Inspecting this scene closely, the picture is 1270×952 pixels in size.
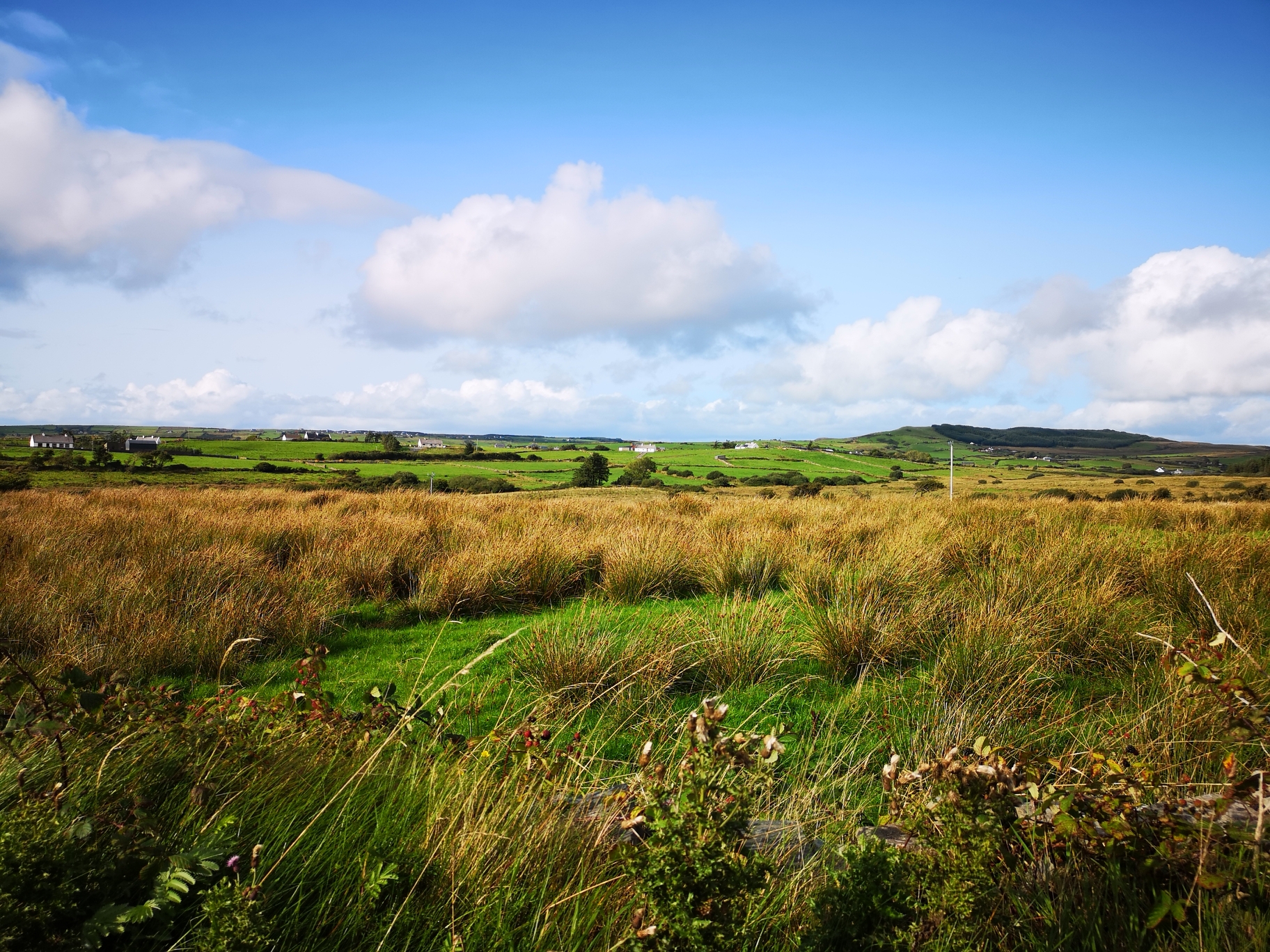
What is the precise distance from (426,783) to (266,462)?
7238 cm

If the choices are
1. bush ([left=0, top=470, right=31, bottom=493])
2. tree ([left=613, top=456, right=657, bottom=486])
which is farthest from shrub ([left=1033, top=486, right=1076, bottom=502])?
bush ([left=0, top=470, right=31, bottom=493])

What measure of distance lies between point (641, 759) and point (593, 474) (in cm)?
5881

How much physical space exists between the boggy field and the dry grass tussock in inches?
2.8

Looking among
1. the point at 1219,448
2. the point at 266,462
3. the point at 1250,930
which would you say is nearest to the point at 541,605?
the point at 1250,930

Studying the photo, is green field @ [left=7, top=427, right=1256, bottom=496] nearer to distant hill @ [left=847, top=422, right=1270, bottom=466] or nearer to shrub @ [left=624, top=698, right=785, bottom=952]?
distant hill @ [left=847, top=422, right=1270, bottom=466]

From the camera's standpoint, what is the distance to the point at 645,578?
9.20 m

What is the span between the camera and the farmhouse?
73875 mm

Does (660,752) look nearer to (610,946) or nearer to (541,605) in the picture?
(610,946)

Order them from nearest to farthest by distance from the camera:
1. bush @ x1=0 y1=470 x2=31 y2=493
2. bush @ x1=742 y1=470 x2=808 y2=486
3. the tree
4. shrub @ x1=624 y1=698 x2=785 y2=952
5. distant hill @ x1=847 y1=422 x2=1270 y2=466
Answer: shrub @ x1=624 y1=698 x2=785 y2=952
bush @ x1=0 y1=470 x2=31 y2=493
bush @ x1=742 y1=470 x2=808 y2=486
the tree
distant hill @ x1=847 y1=422 x2=1270 y2=466

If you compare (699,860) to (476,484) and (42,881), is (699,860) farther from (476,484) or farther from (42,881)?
(476,484)

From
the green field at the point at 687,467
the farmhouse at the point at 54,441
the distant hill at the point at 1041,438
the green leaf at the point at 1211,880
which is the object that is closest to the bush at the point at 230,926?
the green leaf at the point at 1211,880

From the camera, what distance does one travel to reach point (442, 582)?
855 cm

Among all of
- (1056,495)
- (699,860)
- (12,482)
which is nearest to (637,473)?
(1056,495)

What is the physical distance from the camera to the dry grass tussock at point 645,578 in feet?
19.3
